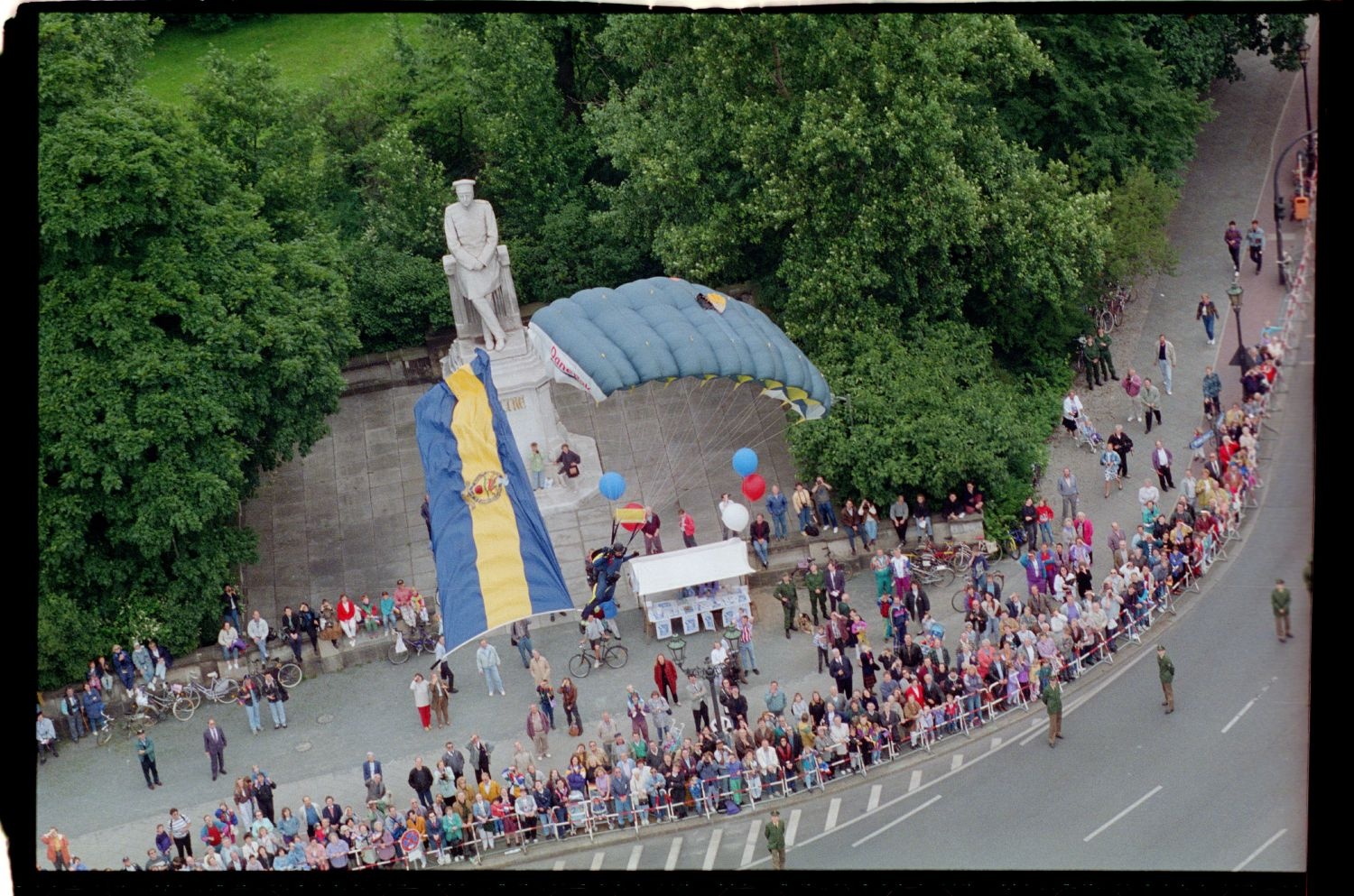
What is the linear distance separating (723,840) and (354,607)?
10652 millimetres

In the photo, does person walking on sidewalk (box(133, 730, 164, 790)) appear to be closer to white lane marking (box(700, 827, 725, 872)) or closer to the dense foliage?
the dense foliage

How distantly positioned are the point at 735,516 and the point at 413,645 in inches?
291

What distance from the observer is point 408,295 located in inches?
2376

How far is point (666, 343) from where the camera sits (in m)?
51.0

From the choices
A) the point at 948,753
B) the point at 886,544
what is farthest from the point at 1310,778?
the point at 886,544

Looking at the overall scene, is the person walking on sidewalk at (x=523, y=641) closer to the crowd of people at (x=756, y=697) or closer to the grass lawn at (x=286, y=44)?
the crowd of people at (x=756, y=697)

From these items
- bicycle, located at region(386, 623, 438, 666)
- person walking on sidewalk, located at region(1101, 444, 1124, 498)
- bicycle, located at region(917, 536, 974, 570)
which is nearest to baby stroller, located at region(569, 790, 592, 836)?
bicycle, located at region(386, 623, 438, 666)

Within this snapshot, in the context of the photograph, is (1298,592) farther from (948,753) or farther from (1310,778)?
(948,753)

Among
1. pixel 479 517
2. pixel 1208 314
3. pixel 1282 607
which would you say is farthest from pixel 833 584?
pixel 1208 314

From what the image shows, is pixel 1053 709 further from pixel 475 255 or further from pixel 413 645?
pixel 475 255

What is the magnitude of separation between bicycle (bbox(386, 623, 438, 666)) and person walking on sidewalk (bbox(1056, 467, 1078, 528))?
14042mm

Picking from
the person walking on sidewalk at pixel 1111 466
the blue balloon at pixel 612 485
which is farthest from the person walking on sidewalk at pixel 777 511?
the person walking on sidewalk at pixel 1111 466

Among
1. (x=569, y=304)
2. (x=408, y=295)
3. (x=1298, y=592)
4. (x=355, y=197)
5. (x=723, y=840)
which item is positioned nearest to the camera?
(x=1298, y=592)

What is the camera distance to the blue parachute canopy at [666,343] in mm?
50719
